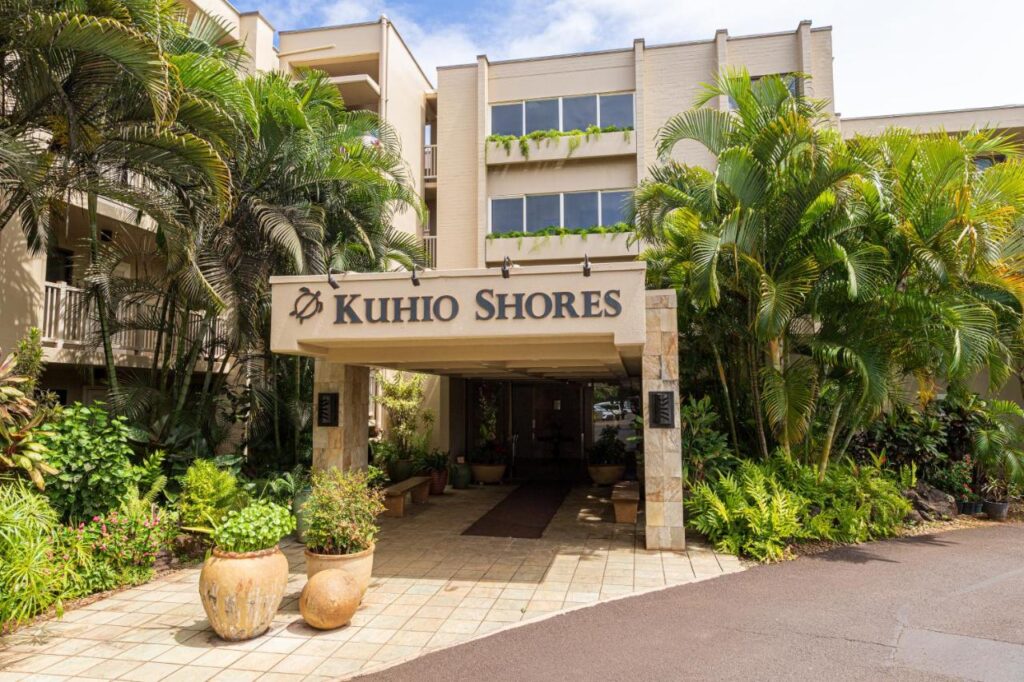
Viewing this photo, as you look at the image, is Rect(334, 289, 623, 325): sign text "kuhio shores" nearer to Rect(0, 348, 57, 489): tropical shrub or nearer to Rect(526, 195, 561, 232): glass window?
Rect(0, 348, 57, 489): tropical shrub

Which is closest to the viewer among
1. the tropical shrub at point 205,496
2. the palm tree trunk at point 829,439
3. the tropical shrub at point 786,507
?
the tropical shrub at point 205,496

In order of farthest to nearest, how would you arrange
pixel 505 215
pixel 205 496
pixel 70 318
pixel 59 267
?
pixel 505 215 < pixel 59 267 < pixel 70 318 < pixel 205 496

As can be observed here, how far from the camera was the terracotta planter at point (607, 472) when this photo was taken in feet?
49.7

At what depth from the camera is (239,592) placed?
5.57m

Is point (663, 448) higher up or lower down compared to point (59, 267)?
lower down

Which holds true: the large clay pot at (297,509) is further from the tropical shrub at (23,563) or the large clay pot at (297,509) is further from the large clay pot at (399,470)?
the large clay pot at (399,470)

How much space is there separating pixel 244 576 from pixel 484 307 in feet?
13.3

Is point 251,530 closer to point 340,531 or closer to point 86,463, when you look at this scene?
point 340,531

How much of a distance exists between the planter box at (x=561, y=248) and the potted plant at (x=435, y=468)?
18.7 ft

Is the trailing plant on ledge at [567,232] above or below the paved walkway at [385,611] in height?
above

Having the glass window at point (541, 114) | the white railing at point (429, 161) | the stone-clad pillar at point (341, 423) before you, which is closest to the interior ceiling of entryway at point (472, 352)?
the stone-clad pillar at point (341, 423)

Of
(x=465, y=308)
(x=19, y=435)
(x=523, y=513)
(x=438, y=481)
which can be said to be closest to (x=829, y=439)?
(x=523, y=513)

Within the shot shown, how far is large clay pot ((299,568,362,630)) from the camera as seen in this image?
5832 mm

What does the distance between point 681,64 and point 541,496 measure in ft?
40.5
